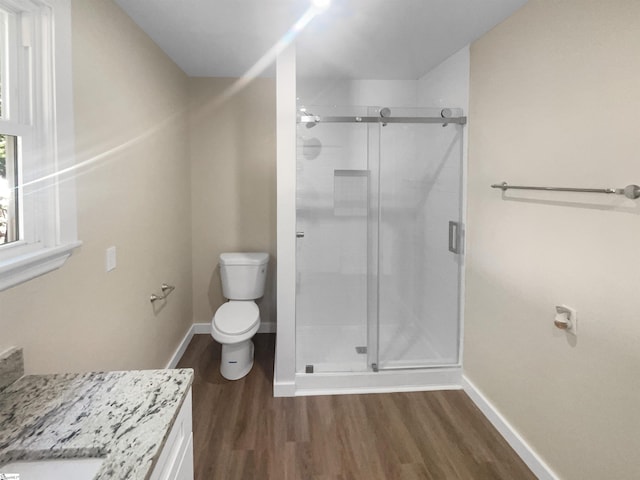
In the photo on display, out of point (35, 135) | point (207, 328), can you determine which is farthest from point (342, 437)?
point (35, 135)

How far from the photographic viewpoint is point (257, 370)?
9.76 ft

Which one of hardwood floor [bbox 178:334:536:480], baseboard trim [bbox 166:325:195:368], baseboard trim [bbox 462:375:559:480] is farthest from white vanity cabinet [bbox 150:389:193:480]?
baseboard trim [bbox 166:325:195:368]

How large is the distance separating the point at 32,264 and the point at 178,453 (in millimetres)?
799

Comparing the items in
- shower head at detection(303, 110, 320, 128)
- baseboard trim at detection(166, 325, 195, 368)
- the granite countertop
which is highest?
shower head at detection(303, 110, 320, 128)

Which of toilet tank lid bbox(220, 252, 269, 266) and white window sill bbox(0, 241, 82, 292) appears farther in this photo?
toilet tank lid bbox(220, 252, 269, 266)

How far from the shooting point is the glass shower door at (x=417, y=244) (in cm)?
281

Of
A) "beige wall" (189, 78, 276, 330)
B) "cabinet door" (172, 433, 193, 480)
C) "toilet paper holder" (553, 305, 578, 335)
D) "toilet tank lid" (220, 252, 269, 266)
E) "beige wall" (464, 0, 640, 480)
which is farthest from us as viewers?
"beige wall" (189, 78, 276, 330)

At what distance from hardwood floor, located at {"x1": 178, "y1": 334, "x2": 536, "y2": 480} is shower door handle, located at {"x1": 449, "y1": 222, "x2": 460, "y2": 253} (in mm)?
1011

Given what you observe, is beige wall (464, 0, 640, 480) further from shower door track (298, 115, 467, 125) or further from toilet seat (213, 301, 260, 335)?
toilet seat (213, 301, 260, 335)

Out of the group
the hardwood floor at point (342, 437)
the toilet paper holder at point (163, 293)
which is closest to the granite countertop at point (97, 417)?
the hardwood floor at point (342, 437)

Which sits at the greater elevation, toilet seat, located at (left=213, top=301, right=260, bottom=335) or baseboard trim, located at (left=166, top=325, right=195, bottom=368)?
toilet seat, located at (left=213, top=301, right=260, bottom=335)

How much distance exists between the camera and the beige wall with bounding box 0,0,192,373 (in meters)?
1.50

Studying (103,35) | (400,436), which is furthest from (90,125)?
(400,436)

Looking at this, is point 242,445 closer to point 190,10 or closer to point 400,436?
point 400,436
